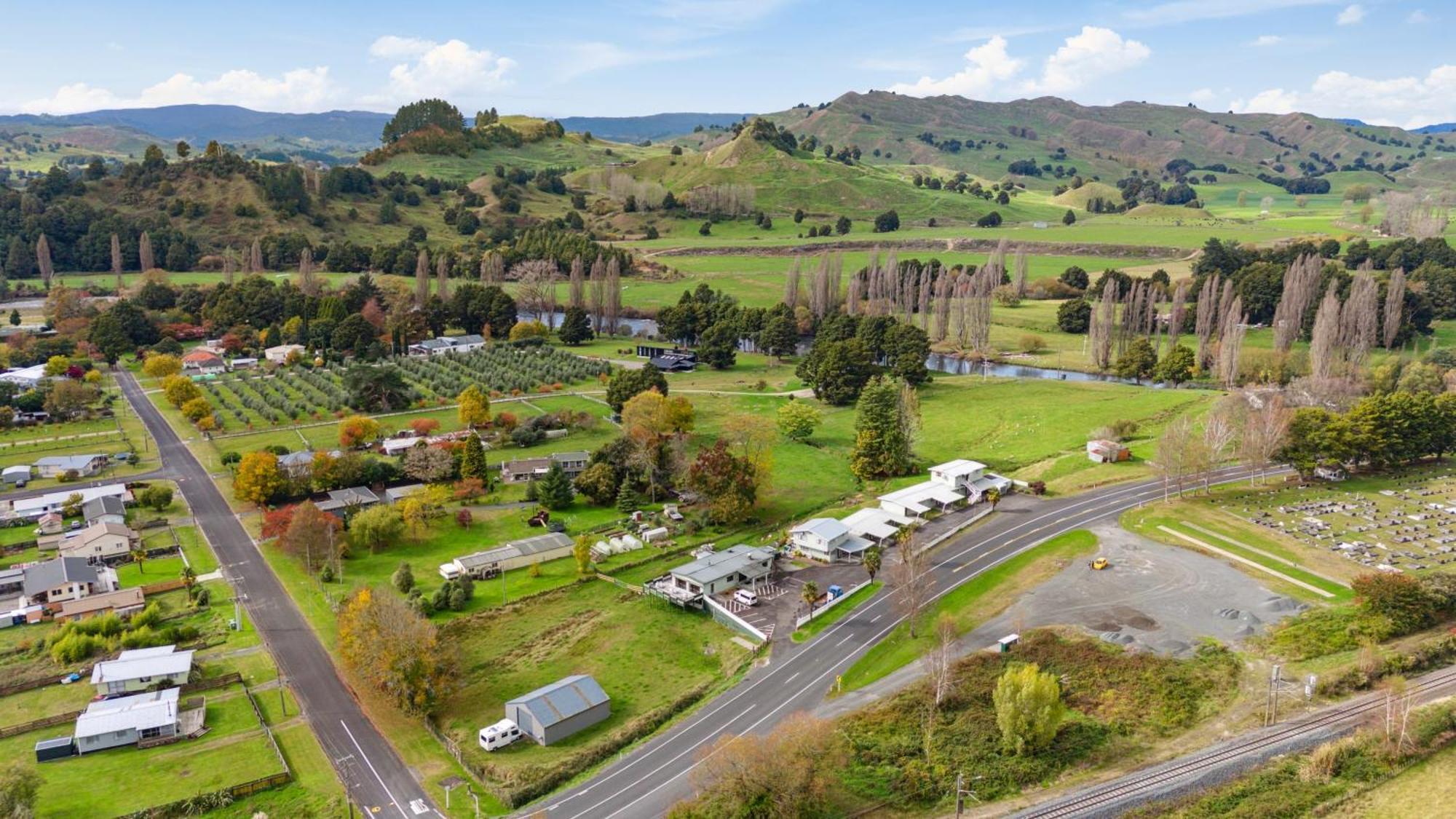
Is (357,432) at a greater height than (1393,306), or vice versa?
(1393,306)

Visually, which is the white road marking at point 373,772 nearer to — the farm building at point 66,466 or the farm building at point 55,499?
the farm building at point 55,499

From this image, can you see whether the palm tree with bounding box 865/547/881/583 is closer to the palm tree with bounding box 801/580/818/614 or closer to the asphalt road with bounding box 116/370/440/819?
the palm tree with bounding box 801/580/818/614

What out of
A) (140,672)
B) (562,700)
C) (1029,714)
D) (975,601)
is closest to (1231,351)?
(975,601)

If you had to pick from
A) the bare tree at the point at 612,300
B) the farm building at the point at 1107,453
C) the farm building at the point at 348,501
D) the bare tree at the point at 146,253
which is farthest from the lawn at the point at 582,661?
the bare tree at the point at 146,253

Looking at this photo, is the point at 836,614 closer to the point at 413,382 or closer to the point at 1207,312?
the point at 413,382

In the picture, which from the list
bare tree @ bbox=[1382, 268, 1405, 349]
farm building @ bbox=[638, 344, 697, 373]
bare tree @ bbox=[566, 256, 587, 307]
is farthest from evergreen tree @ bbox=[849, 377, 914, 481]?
bare tree @ bbox=[566, 256, 587, 307]

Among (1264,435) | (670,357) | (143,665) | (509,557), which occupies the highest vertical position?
(1264,435)
